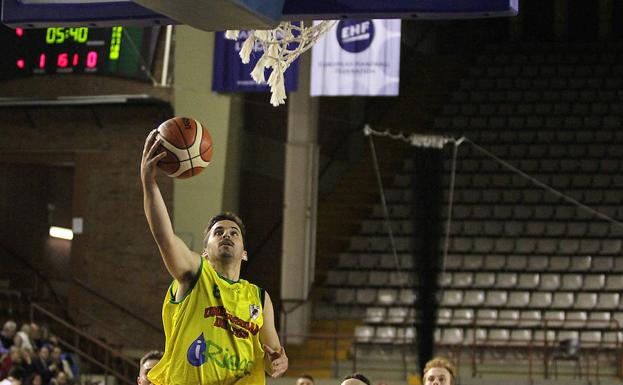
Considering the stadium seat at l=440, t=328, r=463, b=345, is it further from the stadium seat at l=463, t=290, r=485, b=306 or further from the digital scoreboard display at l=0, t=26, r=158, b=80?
the digital scoreboard display at l=0, t=26, r=158, b=80

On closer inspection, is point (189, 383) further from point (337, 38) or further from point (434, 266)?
point (337, 38)

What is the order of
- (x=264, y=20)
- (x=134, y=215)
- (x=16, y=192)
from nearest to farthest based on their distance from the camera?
(x=264, y=20) → (x=134, y=215) → (x=16, y=192)

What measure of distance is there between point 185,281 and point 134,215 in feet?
40.6

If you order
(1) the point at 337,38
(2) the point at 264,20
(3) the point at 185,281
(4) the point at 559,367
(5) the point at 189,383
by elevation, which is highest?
(1) the point at 337,38

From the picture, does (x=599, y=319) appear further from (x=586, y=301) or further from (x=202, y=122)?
(x=202, y=122)

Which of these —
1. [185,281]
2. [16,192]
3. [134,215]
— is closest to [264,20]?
[185,281]

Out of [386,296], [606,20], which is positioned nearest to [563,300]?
[386,296]

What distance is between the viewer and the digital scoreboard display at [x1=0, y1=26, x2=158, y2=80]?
16.7 m

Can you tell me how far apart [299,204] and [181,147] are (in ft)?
36.3

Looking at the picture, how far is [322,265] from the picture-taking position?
1834cm

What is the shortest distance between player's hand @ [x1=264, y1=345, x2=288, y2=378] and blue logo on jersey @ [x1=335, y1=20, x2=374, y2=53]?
30.4 feet

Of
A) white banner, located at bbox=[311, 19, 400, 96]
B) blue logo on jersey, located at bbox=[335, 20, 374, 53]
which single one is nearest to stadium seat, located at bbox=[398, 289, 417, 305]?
white banner, located at bbox=[311, 19, 400, 96]

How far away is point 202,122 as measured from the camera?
16.4m

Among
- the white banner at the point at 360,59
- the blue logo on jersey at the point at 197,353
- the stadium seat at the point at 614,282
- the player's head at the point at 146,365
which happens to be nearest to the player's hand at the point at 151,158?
the blue logo on jersey at the point at 197,353
